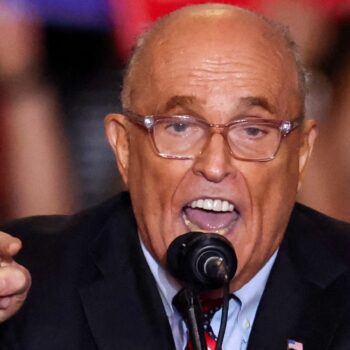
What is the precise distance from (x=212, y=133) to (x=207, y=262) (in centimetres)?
43

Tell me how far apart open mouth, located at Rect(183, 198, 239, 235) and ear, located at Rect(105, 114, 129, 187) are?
25 centimetres

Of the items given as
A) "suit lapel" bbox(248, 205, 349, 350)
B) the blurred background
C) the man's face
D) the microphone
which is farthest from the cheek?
the blurred background

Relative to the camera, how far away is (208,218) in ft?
6.95

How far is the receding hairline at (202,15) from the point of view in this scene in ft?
7.36

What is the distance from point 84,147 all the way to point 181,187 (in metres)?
1.04

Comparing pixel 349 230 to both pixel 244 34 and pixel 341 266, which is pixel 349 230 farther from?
pixel 244 34

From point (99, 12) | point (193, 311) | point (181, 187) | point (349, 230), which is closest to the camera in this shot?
point (193, 311)

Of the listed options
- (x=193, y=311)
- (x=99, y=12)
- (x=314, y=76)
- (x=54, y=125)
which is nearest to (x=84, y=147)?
(x=54, y=125)

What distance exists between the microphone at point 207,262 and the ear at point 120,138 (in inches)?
23.3

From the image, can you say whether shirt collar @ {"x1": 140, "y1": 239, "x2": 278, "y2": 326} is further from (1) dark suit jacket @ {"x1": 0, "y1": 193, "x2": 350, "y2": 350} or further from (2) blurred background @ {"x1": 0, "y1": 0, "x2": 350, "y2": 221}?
(2) blurred background @ {"x1": 0, "y1": 0, "x2": 350, "y2": 221}

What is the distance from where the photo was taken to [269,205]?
7.16 feet

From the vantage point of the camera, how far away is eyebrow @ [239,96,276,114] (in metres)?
2.13

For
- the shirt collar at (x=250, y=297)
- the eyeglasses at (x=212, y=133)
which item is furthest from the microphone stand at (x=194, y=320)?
the shirt collar at (x=250, y=297)

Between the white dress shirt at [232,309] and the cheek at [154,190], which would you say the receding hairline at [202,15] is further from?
the white dress shirt at [232,309]
